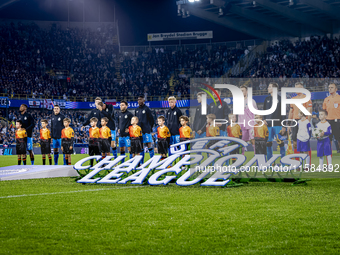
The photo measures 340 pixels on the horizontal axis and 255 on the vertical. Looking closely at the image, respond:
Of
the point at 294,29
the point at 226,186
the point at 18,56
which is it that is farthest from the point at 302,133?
the point at 18,56

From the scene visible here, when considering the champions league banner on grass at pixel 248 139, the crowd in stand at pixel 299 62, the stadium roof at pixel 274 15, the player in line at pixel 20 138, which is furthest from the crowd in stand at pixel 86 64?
the champions league banner on grass at pixel 248 139

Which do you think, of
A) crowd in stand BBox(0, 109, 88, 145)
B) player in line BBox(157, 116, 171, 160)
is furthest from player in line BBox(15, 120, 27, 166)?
crowd in stand BBox(0, 109, 88, 145)

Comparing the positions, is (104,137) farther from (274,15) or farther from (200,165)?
(274,15)

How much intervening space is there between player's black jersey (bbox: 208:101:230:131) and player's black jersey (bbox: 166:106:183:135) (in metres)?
1.12

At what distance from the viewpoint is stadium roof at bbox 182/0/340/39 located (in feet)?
89.2

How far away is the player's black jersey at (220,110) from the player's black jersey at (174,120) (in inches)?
44.0

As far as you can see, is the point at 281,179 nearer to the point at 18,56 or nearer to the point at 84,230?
the point at 84,230

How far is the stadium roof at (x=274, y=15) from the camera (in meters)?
27.2

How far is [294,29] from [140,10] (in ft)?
52.7

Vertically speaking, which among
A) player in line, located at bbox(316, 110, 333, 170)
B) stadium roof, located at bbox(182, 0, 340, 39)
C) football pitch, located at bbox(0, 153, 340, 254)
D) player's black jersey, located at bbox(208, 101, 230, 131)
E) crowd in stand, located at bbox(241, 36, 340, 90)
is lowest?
football pitch, located at bbox(0, 153, 340, 254)

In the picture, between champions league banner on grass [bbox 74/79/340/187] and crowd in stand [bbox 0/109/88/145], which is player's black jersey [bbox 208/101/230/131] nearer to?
champions league banner on grass [bbox 74/79/340/187]

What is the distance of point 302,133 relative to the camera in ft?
35.4

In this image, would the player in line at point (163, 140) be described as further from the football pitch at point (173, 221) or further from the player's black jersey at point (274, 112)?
the football pitch at point (173, 221)

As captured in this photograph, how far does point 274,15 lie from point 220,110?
22260 mm
